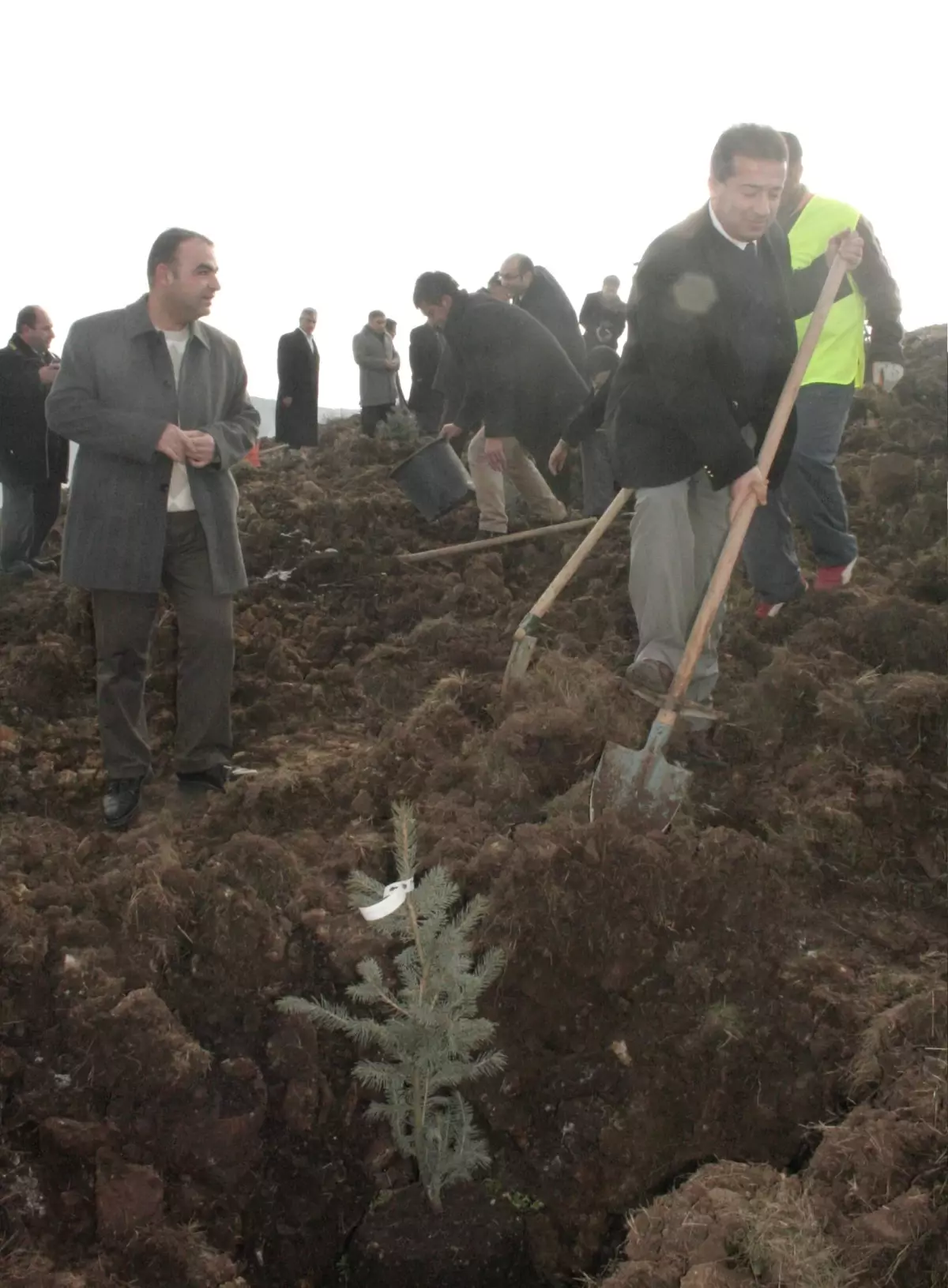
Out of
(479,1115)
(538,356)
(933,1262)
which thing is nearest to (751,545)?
(538,356)

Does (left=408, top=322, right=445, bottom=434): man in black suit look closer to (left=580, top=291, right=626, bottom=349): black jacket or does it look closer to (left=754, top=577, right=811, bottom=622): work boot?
(left=580, top=291, right=626, bottom=349): black jacket

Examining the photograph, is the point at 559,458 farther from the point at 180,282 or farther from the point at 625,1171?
the point at 625,1171

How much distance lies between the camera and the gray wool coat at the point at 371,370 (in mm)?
10500

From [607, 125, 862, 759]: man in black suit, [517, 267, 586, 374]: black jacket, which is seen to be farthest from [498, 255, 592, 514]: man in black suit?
[607, 125, 862, 759]: man in black suit

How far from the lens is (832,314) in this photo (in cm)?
420

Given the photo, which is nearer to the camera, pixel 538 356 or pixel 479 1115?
pixel 479 1115

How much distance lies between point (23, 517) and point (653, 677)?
4.22 meters

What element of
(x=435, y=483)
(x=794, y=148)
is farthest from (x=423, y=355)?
(x=794, y=148)

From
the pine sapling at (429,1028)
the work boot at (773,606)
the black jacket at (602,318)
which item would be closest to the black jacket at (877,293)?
the work boot at (773,606)

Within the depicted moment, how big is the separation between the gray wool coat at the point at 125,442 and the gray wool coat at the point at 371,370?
23.3 ft

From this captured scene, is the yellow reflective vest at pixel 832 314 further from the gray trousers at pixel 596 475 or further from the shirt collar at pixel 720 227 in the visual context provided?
the gray trousers at pixel 596 475

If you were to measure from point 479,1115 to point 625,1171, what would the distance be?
1.16 feet

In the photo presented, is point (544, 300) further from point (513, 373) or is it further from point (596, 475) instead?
point (596, 475)

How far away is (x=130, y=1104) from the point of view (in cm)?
244
